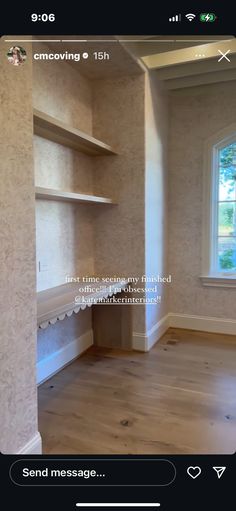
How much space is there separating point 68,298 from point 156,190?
1.35 m

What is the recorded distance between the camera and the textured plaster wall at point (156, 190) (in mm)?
2484

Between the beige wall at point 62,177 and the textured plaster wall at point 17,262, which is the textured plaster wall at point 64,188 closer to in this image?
the beige wall at point 62,177

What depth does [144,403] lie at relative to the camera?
178cm

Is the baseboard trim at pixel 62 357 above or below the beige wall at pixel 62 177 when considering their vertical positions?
below

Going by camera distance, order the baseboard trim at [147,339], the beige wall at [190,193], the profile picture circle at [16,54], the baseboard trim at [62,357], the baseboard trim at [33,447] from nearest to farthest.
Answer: the profile picture circle at [16,54] → the baseboard trim at [33,447] → the baseboard trim at [62,357] → the baseboard trim at [147,339] → the beige wall at [190,193]

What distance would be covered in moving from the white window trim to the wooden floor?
620 millimetres
